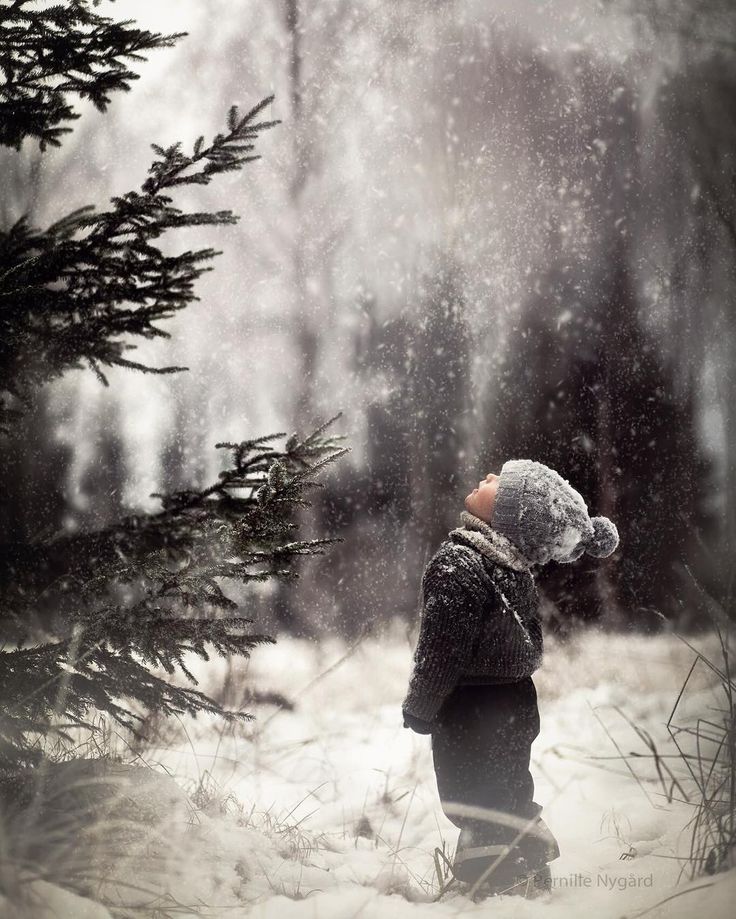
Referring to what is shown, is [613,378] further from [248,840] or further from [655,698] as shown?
[248,840]

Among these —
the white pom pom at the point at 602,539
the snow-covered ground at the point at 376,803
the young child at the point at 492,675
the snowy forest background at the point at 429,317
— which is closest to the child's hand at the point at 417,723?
the young child at the point at 492,675

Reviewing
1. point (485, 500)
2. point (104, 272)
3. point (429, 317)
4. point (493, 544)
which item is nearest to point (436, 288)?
point (429, 317)

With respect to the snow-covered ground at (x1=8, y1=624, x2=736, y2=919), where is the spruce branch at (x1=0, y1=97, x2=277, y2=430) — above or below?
above

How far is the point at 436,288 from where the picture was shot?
4.82 metres

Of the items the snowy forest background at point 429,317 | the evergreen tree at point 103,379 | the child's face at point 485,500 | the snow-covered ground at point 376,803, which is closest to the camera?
the evergreen tree at point 103,379

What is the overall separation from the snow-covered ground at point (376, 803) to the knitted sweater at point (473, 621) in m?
0.43

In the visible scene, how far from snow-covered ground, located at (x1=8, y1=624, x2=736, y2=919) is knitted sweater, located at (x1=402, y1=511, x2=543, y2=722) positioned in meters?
0.43

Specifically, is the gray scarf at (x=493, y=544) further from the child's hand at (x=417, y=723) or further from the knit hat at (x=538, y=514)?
the child's hand at (x=417, y=723)

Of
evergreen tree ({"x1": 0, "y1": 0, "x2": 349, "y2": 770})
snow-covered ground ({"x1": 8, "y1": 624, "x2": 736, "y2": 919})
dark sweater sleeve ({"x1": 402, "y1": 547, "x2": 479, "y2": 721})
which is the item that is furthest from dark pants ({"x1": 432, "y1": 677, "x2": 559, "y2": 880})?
evergreen tree ({"x1": 0, "y1": 0, "x2": 349, "y2": 770})

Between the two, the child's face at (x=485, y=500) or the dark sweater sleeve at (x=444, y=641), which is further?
the child's face at (x=485, y=500)

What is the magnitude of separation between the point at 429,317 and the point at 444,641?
11.3 ft

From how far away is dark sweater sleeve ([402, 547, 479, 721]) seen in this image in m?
2.00

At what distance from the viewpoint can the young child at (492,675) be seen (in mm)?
2012

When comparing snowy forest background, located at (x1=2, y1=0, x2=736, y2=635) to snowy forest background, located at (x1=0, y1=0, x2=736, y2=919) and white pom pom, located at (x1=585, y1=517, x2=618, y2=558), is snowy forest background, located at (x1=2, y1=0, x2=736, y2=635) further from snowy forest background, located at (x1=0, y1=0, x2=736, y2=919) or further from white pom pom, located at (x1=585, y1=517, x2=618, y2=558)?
white pom pom, located at (x1=585, y1=517, x2=618, y2=558)
